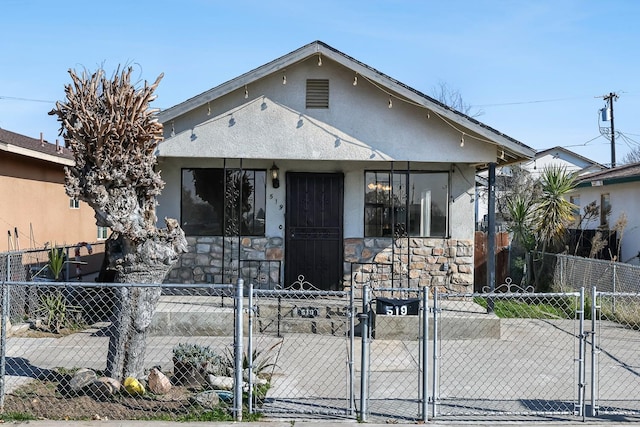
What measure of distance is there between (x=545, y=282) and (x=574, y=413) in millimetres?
10334

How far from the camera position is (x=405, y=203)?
12.9 meters

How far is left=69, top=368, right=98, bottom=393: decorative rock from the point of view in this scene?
22.3 ft

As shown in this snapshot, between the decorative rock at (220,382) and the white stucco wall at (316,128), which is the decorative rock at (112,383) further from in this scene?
the white stucco wall at (316,128)

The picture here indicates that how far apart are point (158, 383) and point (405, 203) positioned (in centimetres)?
732

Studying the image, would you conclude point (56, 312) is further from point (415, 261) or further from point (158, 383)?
point (415, 261)

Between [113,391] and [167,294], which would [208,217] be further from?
[113,391]

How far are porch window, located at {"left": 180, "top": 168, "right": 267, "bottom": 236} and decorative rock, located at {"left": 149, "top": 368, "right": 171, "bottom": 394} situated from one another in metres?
5.82

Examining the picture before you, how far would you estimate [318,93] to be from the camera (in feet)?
38.4

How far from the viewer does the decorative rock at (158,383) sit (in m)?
6.94

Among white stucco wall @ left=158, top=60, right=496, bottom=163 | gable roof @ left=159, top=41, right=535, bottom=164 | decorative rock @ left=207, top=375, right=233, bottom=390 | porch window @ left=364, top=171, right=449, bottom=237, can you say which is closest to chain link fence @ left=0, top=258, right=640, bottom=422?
decorative rock @ left=207, top=375, right=233, bottom=390

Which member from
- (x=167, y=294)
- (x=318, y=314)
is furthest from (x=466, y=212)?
(x=167, y=294)

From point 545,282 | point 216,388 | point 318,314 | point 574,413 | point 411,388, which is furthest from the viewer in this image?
point 545,282

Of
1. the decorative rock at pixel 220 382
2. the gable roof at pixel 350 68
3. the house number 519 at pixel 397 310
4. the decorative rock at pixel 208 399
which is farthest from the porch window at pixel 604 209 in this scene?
the decorative rock at pixel 208 399

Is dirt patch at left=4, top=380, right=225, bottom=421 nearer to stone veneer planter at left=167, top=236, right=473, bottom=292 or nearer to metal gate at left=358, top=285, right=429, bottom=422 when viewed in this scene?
metal gate at left=358, top=285, right=429, bottom=422
